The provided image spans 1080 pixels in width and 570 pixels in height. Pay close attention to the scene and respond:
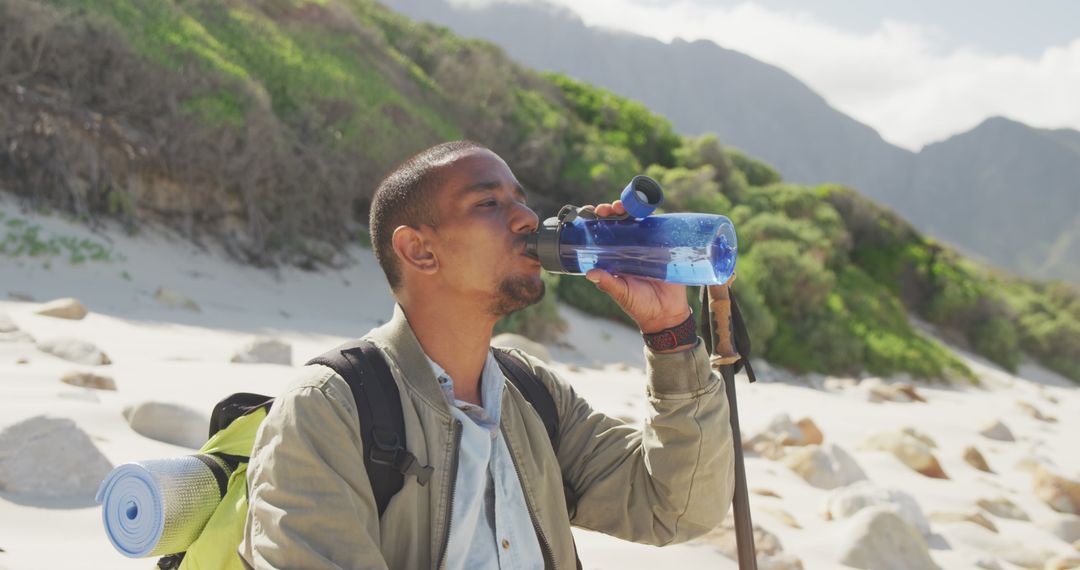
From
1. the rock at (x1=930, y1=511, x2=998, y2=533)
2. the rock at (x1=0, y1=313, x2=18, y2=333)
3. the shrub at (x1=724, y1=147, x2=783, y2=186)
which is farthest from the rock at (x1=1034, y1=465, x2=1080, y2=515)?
the shrub at (x1=724, y1=147, x2=783, y2=186)

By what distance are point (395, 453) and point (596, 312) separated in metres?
10.3

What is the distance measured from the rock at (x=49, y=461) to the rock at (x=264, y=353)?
2112 mm

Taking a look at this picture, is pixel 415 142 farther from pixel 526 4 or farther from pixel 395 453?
pixel 526 4

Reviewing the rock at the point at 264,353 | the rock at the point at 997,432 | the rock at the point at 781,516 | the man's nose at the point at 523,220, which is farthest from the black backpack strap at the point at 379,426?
the rock at the point at 997,432

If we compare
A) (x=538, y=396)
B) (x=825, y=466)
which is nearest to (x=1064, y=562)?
(x=825, y=466)

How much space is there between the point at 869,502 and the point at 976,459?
2.86 metres

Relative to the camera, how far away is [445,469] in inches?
73.0

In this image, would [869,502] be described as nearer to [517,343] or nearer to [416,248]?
[517,343]

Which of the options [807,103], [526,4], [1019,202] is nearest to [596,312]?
[526,4]

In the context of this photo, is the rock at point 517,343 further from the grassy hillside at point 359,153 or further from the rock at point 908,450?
the rock at point 908,450

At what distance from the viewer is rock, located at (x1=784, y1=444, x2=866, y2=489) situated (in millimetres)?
5539

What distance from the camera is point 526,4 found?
62.0 metres

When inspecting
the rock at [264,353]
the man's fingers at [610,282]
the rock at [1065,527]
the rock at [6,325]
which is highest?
the man's fingers at [610,282]

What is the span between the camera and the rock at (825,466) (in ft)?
18.2
